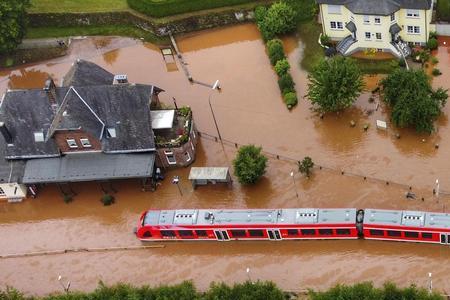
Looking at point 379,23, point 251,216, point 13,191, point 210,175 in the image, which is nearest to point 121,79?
point 210,175

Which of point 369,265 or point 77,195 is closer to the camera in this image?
point 369,265

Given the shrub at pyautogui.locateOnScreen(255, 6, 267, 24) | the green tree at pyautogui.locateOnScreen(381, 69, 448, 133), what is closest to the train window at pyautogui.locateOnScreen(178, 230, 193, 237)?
the green tree at pyautogui.locateOnScreen(381, 69, 448, 133)

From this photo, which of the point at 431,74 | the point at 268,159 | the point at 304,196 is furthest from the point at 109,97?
the point at 431,74

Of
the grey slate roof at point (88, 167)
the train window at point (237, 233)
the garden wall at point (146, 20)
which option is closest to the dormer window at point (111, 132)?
the grey slate roof at point (88, 167)

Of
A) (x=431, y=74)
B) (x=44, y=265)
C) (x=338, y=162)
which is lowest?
(x=44, y=265)

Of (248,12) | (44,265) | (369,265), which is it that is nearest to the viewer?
(369,265)

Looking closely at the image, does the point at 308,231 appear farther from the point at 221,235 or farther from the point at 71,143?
the point at 71,143

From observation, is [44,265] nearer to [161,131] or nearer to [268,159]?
[161,131]
